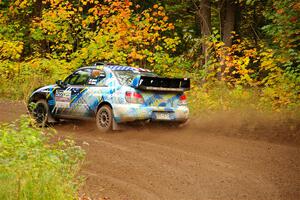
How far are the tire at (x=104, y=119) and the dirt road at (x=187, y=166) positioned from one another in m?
0.26

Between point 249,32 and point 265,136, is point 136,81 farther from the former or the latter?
point 249,32

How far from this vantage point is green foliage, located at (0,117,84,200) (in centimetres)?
593

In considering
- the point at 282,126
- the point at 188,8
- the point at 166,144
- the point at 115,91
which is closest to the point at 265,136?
the point at 282,126

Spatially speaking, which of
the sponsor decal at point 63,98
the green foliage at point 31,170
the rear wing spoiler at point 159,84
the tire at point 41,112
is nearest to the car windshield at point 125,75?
the rear wing spoiler at point 159,84

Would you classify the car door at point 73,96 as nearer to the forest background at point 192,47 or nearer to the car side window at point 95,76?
the car side window at point 95,76

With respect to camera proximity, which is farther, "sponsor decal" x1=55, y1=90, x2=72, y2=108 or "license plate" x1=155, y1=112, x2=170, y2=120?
"sponsor decal" x1=55, y1=90, x2=72, y2=108

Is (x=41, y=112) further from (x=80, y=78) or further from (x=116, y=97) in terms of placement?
(x=116, y=97)

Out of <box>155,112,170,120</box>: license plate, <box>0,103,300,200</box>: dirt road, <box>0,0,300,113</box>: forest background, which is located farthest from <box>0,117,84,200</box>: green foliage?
<box>0,0,300,113</box>: forest background

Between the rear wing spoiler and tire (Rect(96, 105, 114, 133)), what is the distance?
89 cm

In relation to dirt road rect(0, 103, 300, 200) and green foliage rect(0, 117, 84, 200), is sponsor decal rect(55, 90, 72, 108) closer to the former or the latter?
dirt road rect(0, 103, 300, 200)

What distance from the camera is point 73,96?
13945 millimetres

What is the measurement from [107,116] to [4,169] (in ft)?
22.1

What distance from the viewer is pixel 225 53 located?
18.3m

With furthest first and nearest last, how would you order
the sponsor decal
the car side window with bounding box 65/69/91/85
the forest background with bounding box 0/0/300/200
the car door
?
1. the sponsor decal
2. the car side window with bounding box 65/69/91/85
3. the car door
4. the forest background with bounding box 0/0/300/200
